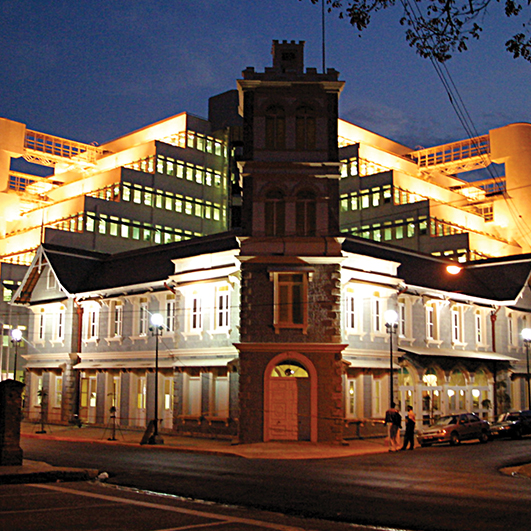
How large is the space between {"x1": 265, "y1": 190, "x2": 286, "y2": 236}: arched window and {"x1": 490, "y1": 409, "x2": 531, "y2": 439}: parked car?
1390 centimetres

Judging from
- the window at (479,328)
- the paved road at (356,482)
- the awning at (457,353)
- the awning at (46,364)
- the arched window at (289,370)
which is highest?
the window at (479,328)

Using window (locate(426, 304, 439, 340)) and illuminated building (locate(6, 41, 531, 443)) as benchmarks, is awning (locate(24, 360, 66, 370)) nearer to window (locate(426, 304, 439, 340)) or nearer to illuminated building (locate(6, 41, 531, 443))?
illuminated building (locate(6, 41, 531, 443))

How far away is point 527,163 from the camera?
71562 millimetres

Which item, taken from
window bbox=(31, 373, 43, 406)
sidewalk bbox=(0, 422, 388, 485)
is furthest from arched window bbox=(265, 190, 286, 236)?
window bbox=(31, 373, 43, 406)

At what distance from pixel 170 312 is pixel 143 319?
7.41ft

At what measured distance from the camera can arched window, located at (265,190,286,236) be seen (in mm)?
31000

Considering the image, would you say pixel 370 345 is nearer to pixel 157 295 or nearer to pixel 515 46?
pixel 157 295

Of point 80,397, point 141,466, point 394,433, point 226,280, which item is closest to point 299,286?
point 226,280

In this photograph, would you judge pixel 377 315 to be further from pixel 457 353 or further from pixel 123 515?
pixel 123 515

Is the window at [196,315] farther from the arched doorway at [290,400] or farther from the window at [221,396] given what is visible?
the arched doorway at [290,400]

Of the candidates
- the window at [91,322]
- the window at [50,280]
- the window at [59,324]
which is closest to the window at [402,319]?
the window at [91,322]

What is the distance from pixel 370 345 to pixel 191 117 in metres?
50.7

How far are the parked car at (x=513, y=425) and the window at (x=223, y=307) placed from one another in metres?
13.5

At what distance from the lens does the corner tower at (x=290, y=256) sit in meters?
29.4
